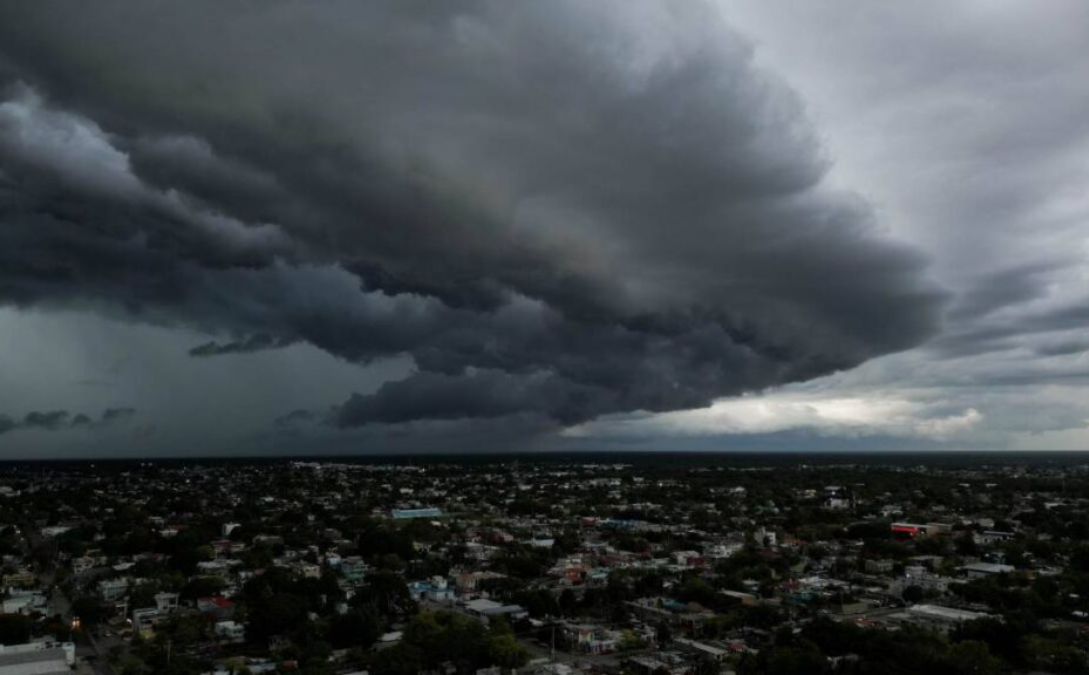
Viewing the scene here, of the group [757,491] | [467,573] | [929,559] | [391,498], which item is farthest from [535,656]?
[757,491]

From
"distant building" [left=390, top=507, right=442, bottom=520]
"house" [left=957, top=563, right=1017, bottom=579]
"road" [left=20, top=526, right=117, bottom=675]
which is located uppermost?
"distant building" [left=390, top=507, right=442, bottom=520]

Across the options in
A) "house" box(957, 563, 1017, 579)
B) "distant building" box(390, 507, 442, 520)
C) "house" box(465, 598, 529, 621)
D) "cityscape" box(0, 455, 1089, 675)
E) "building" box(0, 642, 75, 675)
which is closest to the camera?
"building" box(0, 642, 75, 675)

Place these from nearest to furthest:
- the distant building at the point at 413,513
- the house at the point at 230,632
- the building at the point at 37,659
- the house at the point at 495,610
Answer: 1. the building at the point at 37,659
2. the house at the point at 230,632
3. the house at the point at 495,610
4. the distant building at the point at 413,513

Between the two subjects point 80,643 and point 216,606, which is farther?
point 216,606

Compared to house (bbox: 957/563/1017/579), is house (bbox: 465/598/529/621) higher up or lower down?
lower down

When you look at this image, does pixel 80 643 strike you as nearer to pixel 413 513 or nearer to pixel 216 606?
pixel 216 606

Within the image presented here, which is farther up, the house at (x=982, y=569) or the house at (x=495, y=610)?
the house at (x=982, y=569)

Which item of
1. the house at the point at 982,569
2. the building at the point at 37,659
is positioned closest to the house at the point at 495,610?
the building at the point at 37,659

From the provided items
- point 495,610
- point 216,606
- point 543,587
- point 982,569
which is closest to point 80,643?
point 216,606

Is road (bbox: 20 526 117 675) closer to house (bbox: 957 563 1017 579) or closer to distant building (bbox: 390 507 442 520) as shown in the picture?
distant building (bbox: 390 507 442 520)

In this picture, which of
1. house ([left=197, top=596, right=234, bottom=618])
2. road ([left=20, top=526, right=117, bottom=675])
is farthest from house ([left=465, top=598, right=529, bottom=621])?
road ([left=20, top=526, right=117, bottom=675])

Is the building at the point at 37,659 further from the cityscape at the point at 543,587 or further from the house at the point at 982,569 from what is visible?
the house at the point at 982,569

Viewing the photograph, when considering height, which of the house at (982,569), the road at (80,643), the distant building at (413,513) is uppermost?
the distant building at (413,513)
